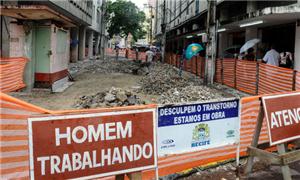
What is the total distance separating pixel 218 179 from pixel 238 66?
10262 mm

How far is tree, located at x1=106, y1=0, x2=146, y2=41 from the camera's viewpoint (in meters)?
53.1

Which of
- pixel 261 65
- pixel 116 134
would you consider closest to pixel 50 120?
pixel 116 134

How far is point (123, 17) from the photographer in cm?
5369

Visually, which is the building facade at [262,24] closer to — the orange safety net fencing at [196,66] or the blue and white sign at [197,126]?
the orange safety net fencing at [196,66]

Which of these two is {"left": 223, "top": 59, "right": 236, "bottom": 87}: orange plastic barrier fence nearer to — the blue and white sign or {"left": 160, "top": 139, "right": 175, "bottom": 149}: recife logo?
the blue and white sign

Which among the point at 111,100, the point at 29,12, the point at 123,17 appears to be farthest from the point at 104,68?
the point at 123,17

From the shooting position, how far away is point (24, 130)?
3217 mm

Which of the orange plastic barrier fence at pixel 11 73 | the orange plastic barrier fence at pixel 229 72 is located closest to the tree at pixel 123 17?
the orange plastic barrier fence at pixel 229 72

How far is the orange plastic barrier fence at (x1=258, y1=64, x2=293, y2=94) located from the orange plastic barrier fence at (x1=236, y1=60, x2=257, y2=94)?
0.47m

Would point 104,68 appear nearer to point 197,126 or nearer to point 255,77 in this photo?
point 255,77

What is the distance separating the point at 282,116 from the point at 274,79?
7.03 metres

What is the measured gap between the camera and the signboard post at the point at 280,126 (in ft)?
13.7

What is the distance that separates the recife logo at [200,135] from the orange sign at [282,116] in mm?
823

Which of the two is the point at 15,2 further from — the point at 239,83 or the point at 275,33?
the point at 275,33
